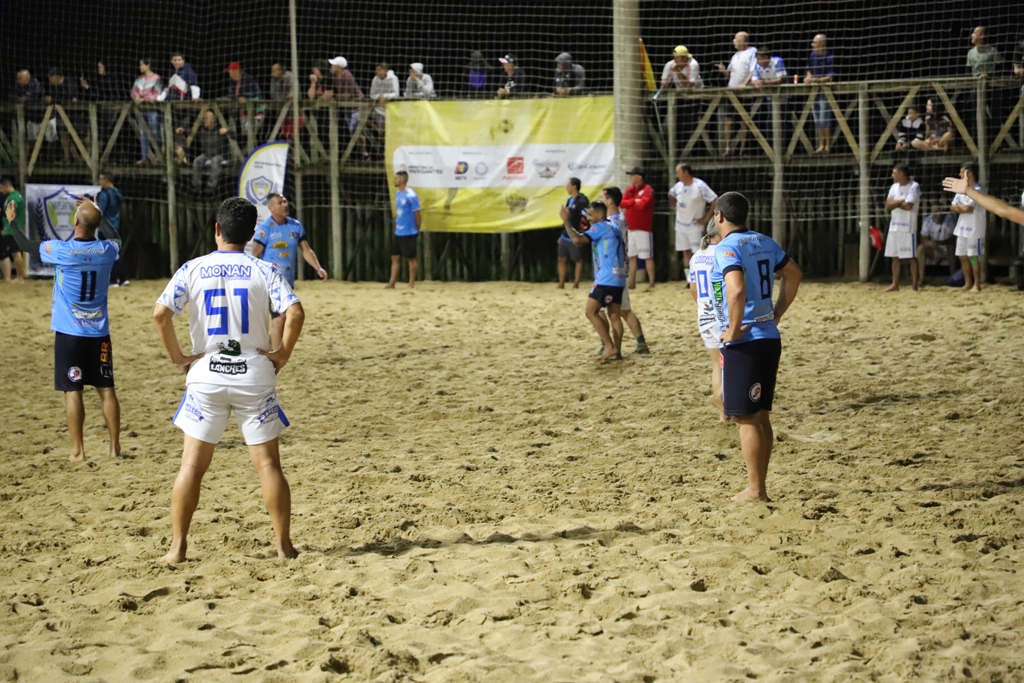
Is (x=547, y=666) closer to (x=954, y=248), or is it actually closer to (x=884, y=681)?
(x=884, y=681)

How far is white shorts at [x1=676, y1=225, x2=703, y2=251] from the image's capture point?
17.5 metres

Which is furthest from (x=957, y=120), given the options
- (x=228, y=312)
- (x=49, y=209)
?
(x=49, y=209)

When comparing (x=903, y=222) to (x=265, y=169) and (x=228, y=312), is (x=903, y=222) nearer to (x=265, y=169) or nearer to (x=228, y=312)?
(x=265, y=169)

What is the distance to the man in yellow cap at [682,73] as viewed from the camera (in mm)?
17891

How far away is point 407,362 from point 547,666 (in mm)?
7439

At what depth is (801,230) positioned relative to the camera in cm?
1853

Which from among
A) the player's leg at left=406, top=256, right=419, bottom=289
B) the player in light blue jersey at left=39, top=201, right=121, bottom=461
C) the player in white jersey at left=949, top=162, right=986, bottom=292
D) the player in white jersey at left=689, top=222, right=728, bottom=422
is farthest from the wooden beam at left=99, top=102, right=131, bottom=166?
the player in white jersey at left=689, top=222, right=728, bottom=422

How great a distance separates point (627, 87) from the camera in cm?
1752

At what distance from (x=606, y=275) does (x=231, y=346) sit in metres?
6.22

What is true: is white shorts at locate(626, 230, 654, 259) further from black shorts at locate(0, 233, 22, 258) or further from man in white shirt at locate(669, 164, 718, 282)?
black shorts at locate(0, 233, 22, 258)

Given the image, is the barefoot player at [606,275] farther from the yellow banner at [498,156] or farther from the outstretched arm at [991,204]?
the yellow banner at [498,156]

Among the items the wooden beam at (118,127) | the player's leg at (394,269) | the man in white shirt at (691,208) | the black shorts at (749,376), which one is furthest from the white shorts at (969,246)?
the wooden beam at (118,127)

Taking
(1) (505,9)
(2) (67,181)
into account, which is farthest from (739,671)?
(2) (67,181)

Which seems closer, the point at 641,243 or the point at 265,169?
the point at 641,243
